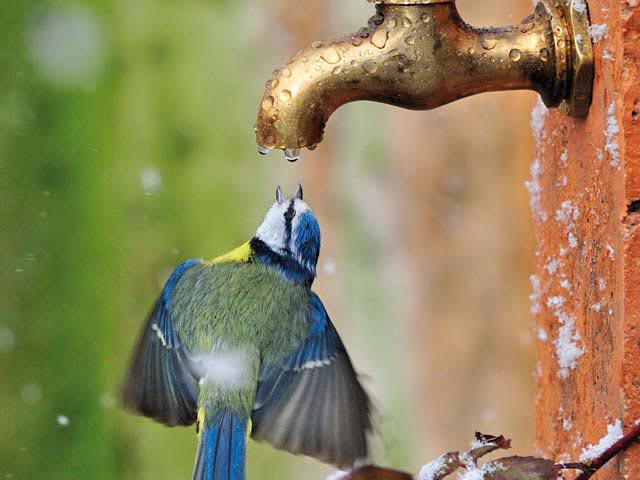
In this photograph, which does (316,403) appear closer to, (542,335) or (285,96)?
(542,335)

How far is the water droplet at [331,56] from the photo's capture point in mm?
714

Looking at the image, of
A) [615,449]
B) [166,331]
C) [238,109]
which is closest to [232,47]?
[238,109]

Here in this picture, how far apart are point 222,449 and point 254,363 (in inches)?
3.7

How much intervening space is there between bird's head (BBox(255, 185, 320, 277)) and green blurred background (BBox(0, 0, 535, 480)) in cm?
57

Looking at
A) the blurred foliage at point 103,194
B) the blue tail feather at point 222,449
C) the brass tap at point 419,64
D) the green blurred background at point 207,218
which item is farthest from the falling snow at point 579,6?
the blurred foliage at point 103,194

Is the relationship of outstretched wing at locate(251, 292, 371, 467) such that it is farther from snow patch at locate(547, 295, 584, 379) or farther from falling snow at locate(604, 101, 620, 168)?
falling snow at locate(604, 101, 620, 168)

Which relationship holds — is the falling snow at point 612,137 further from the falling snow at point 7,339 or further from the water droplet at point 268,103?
the falling snow at point 7,339

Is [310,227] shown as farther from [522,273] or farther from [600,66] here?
[522,273]

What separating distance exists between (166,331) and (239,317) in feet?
0.29

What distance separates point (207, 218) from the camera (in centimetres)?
183

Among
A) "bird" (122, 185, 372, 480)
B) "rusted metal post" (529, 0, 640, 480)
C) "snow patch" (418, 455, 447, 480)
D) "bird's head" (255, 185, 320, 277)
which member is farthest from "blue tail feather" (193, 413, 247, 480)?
"snow patch" (418, 455, 447, 480)

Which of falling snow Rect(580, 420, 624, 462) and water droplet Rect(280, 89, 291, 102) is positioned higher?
water droplet Rect(280, 89, 291, 102)

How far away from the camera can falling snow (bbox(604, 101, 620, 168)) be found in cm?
68

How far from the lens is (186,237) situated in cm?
186
